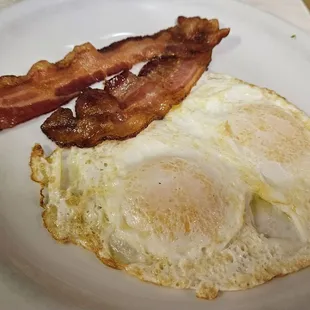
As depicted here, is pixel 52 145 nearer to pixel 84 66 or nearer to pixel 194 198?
pixel 84 66

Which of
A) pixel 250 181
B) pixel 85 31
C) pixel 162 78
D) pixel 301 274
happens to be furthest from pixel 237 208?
pixel 85 31

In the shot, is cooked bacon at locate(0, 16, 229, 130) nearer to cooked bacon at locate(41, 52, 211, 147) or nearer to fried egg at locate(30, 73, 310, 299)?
cooked bacon at locate(41, 52, 211, 147)

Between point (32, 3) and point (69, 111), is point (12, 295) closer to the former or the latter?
point (69, 111)

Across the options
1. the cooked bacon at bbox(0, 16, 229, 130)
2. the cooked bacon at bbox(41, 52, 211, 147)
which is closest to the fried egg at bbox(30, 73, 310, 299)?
the cooked bacon at bbox(41, 52, 211, 147)

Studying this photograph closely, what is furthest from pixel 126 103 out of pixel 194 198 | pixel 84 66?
pixel 194 198

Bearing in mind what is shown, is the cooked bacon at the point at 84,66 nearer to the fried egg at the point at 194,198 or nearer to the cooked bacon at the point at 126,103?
the cooked bacon at the point at 126,103

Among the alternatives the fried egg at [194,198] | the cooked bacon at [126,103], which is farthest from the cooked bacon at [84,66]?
the fried egg at [194,198]

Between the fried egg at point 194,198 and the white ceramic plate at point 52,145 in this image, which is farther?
the fried egg at point 194,198
